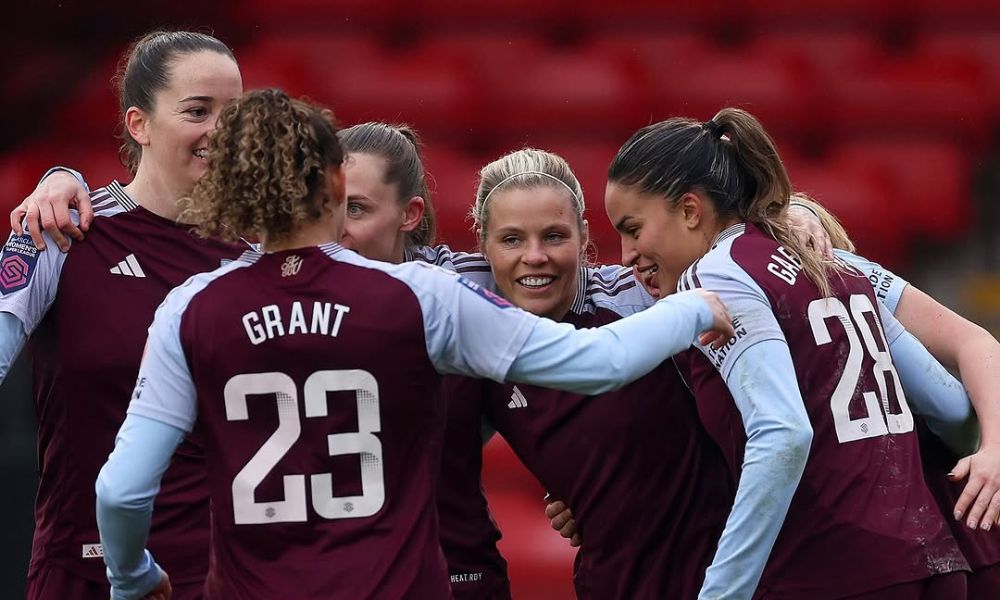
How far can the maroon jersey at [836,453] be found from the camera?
197cm

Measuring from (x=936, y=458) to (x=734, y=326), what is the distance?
1.96 ft

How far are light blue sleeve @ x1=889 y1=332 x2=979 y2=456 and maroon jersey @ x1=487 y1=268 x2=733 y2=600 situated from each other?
0.34 metres

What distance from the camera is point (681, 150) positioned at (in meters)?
2.21

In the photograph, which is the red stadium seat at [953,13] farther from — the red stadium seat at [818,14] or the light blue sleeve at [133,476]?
the light blue sleeve at [133,476]

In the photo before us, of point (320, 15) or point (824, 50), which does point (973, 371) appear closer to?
point (824, 50)

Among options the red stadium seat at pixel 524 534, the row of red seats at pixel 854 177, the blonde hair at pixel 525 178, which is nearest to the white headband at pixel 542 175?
the blonde hair at pixel 525 178

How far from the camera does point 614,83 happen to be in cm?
463

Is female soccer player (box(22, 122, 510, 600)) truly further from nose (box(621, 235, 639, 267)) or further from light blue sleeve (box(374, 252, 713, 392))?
light blue sleeve (box(374, 252, 713, 392))

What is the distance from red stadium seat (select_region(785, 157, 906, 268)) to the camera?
448 centimetres

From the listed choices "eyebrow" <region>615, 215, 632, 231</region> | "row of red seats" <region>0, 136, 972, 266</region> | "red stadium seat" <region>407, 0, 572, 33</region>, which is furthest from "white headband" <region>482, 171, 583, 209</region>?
"red stadium seat" <region>407, 0, 572, 33</region>

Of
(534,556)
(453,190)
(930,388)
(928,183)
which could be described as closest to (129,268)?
(930,388)

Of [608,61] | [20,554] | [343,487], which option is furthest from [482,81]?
[343,487]

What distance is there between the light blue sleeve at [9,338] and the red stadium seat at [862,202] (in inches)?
115

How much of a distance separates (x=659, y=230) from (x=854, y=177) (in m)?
2.55
